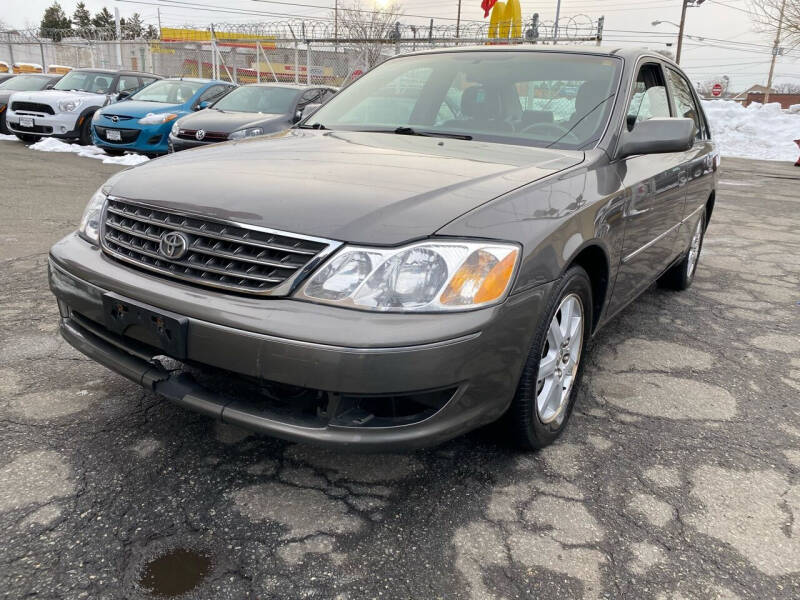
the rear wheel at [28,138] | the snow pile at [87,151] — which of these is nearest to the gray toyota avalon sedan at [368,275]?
the snow pile at [87,151]

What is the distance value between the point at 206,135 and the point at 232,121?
405 mm

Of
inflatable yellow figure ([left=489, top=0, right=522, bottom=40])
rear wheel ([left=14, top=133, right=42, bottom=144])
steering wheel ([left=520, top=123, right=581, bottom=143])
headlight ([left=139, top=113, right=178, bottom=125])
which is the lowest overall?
rear wheel ([left=14, top=133, right=42, bottom=144])

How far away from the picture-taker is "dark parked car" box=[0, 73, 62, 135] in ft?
44.5

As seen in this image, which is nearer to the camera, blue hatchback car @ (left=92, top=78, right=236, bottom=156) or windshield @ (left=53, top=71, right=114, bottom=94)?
blue hatchback car @ (left=92, top=78, right=236, bottom=156)

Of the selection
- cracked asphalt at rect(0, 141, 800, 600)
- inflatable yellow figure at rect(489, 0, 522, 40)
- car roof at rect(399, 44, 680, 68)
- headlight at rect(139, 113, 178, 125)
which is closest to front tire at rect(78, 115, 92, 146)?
headlight at rect(139, 113, 178, 125)

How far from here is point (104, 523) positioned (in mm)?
1911

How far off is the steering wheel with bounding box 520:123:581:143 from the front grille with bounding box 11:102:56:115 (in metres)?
11.4

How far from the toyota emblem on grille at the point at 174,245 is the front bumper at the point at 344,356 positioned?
0.28ft

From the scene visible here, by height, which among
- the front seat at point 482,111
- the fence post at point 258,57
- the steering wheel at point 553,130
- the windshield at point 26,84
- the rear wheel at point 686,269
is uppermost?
the fence post at point 258,57

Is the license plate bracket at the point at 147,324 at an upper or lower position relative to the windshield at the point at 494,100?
lower

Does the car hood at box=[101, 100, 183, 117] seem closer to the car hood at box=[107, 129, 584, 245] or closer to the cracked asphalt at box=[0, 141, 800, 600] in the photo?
the cracked asphalt at box=[0, 141, 800, 600]

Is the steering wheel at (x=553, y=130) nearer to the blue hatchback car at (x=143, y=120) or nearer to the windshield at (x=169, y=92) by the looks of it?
the blue hatchback car at (x=143, y=120)

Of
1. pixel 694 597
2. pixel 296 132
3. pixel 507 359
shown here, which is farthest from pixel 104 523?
pixel 296 132

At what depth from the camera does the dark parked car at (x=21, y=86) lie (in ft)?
44.5
